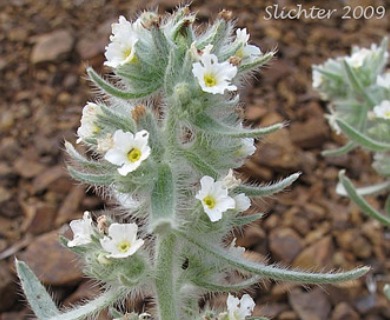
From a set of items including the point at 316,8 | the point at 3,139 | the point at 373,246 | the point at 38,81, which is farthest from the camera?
the point at 316,8

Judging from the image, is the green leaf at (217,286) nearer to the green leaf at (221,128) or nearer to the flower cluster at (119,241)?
the flower cluster at (119,241)

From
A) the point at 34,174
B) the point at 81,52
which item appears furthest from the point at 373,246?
the point at 81,52

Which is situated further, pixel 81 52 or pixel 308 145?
pixel 81 52

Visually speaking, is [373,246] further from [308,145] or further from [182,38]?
[182,38]

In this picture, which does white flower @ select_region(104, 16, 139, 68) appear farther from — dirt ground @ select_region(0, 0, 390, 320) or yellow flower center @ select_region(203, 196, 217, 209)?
dirt ground @ select_region(0, 0, 390, 320)

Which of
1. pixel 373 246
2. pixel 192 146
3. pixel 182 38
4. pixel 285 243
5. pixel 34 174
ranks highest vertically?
pixel 182 38

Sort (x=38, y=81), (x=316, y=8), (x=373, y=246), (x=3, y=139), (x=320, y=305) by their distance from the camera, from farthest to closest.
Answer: (x=316, y=8)
(x=38, y=81)
(x=3, y=139)
(x=373, y=246)
(x=320, y=305)

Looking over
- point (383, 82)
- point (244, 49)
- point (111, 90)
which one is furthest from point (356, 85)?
point (111, 90)
